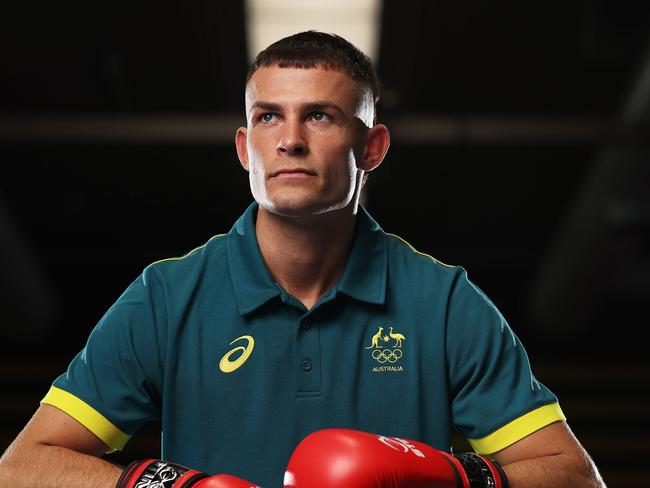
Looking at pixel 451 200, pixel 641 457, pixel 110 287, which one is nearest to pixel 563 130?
pixel 451 200

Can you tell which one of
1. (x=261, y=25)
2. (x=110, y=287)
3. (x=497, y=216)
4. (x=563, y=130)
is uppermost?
(x=261, y=25)

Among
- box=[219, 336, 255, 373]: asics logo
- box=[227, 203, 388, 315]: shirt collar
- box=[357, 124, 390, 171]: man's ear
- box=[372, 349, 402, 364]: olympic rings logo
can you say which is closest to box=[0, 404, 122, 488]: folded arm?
box=[219, 336, 255, 373]: asics logo

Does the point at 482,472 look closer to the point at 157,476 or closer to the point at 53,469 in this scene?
the point at 157,476

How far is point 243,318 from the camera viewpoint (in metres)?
1.74

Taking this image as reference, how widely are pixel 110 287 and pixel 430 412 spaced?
22.5 feet

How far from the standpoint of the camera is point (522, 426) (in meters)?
1.67

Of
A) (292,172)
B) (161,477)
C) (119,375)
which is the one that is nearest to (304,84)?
(292,172)

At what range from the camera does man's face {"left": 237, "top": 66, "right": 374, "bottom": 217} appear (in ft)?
5.44

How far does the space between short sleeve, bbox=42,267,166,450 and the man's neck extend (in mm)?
249

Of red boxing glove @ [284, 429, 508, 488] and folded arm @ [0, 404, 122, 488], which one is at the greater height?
red boxing glove @ [284, 429, 508, 488]

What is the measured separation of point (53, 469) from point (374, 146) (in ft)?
2.87

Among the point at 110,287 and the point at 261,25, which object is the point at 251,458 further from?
the point at 110,287

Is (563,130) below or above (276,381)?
below

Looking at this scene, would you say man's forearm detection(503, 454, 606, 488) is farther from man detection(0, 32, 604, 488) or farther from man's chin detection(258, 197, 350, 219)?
man's chin detection(258, 197, 350, 219)
